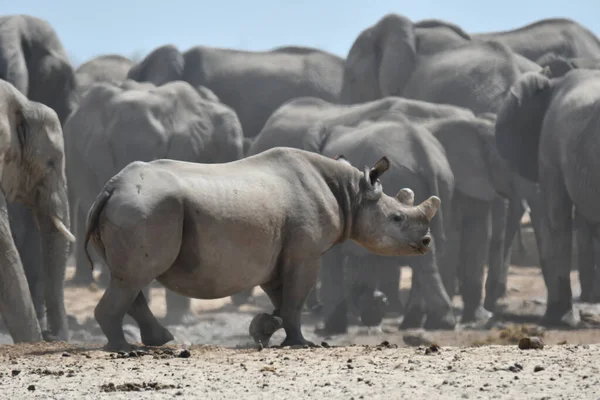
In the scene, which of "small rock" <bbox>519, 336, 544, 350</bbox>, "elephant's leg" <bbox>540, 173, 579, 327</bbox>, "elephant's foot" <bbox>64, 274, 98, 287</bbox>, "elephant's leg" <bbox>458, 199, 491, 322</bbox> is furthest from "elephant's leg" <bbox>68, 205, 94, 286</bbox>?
"small rock" <bbox>519, 336, 544, 350</bbox>

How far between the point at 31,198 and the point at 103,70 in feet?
53.2

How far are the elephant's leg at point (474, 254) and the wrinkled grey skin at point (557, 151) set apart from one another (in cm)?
144

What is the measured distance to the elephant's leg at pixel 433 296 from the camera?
16266mm

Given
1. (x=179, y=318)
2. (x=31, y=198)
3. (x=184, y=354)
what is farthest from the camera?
(x=179, y=318)

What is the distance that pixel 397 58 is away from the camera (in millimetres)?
25219

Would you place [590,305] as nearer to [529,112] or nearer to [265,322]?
[529,112]

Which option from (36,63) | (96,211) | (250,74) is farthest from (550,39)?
(96,211)

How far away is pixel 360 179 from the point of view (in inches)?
429

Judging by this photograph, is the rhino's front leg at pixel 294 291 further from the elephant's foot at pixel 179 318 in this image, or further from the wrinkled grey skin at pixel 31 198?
the elephant's foot at pixel 179 318

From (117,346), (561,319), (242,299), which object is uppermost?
(117,346)

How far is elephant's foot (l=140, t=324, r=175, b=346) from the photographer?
33.3 ft

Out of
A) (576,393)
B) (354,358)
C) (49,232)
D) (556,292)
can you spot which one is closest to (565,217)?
(556,292)

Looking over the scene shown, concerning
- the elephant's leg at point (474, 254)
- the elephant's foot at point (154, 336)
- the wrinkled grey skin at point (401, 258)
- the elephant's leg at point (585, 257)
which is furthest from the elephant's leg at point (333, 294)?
the elephant's foot at point (154, 336)

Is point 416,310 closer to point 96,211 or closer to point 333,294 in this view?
point 333,294
